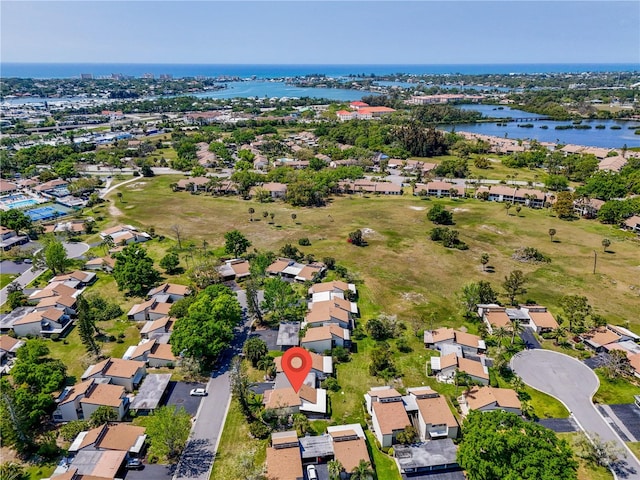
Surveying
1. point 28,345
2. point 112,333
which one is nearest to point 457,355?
point 112,333

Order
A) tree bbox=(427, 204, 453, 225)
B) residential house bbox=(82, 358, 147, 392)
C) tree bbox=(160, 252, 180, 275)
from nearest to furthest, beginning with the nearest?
residential house bbox=(82, 358, 147, 392)
tree bbox=(160, 252, 180, 275)
tree bbox=(427, 204, 453, 225)

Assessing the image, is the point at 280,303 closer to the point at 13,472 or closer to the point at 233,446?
the point at 233,446

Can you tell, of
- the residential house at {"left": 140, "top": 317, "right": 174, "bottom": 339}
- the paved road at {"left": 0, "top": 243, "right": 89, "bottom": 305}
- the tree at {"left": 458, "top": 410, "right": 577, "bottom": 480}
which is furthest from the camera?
the paved road at {"left": 0, "top": 243, "right": 89, "bottom": 305}

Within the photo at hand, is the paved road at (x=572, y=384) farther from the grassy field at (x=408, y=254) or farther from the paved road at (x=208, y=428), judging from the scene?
the paved road at (x=208, y=428)

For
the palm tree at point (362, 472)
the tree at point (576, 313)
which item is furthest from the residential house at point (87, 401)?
the tree at point (576, 313)

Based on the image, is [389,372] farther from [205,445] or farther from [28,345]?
[28,345]

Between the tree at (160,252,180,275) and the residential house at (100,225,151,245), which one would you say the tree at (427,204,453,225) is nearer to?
the tree at (160,252,180,275)

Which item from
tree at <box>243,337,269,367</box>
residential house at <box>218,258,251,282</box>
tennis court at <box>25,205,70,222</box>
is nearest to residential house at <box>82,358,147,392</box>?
tree at <box>243,337,269,367</box>
